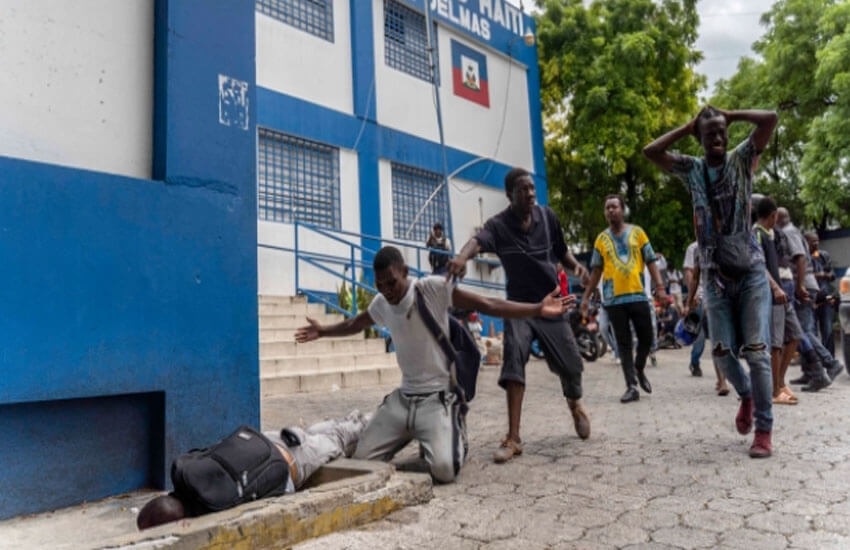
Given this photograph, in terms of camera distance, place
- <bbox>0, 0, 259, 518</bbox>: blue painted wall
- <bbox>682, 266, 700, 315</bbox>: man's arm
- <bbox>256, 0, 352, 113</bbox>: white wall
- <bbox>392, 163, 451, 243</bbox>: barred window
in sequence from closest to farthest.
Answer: <bbox>0, 0, 259, 518</bbox>: blue painted wall, <bbox>682, 266, 700, 315</bbox>: man's arm, <bbox>256, 0, 352, 113</bbox>: white wall, <bbox>392, 163, 451, 243</bbox>: barred window

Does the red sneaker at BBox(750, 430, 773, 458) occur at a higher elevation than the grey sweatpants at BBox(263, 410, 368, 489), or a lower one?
lower

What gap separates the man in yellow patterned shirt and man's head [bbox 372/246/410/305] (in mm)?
2843

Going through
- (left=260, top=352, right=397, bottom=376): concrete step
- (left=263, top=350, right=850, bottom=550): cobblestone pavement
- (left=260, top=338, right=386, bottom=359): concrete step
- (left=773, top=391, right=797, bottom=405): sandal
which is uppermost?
(left=260, top=338, right=386, bottom=359): concrete step

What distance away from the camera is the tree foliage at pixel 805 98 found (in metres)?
15.3

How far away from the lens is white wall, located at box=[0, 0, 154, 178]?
10.2ft

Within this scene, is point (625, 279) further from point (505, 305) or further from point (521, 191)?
point (505, 305)

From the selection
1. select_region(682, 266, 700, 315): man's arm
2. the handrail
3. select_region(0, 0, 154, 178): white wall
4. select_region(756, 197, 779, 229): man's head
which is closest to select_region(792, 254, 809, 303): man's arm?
select_region(756, 197, 779, 229): man's head

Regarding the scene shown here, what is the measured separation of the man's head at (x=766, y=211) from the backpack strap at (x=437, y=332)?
3364 mm

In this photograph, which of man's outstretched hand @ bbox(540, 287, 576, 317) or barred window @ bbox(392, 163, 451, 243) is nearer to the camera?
man's outstretched hand @ bbox(540, 287, 576, 317)

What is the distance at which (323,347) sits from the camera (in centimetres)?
830

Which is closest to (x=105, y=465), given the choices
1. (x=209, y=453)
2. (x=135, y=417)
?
(x=135, y=417)

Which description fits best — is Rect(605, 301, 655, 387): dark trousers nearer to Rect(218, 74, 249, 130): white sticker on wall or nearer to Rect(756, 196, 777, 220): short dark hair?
Rect(756, 196, 777, 220): short dark hair

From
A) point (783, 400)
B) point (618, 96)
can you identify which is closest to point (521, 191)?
point (783, 400)

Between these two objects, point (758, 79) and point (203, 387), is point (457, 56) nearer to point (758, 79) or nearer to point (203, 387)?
point (758, 79)
